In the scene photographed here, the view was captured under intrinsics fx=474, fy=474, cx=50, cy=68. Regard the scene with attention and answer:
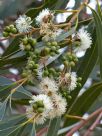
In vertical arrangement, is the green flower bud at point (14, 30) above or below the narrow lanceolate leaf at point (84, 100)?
above

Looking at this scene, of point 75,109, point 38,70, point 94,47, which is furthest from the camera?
point 75,109

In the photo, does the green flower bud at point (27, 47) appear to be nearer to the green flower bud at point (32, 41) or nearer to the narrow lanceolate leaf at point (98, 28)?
the green flower bud at point (32, 41)

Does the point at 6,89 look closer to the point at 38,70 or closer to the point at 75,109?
the point at 38,70

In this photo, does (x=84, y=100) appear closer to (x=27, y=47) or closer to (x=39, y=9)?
(x=39, y=9)

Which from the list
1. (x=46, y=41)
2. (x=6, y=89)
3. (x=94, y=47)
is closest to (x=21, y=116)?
(x=6, y=89)

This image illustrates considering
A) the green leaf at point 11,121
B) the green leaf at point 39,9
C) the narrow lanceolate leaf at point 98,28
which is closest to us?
the green leaf at point 11,121

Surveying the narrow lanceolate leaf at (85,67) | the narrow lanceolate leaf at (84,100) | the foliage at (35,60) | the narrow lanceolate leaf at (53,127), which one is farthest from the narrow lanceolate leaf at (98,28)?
the narrow lanceolate leaf at (84,100)
